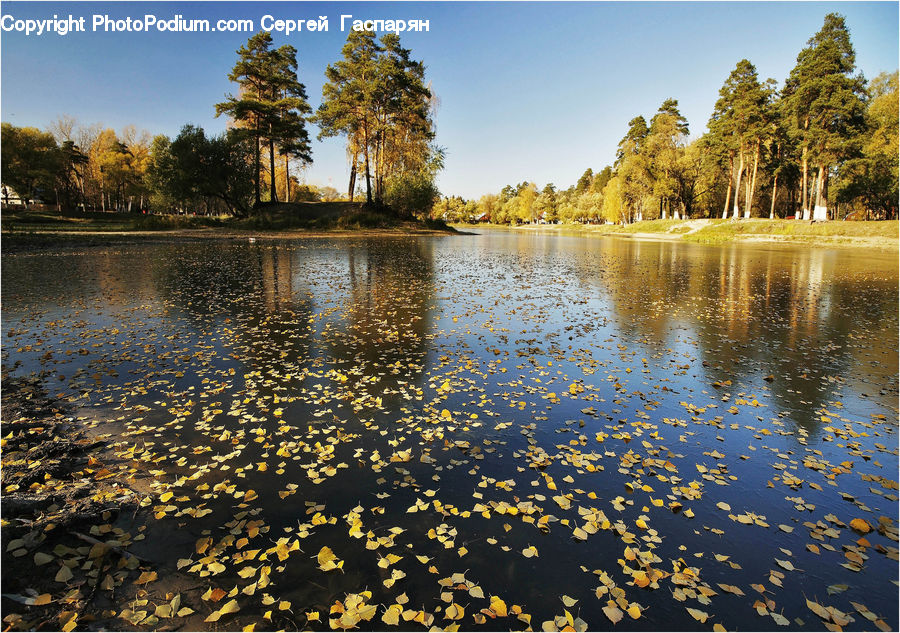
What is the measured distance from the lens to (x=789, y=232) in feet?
145

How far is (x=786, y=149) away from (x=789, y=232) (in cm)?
1978

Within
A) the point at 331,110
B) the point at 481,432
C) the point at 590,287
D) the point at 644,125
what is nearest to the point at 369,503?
the point at 481,432

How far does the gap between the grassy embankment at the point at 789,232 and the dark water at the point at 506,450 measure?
38099 millimetres

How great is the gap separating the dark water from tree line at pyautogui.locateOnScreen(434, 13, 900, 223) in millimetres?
46236

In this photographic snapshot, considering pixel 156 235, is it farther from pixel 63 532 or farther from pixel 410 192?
pixel 63 532

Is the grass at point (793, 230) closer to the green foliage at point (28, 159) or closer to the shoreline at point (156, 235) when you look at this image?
the shoreline at point (156, 235)

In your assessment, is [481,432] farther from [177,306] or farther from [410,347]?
[177,306]

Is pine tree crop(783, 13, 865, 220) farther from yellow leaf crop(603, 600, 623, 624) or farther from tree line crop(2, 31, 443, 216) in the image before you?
yellow leaf crop(603, 600, 623, 624)

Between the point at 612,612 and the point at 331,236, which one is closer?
the point at 612,612

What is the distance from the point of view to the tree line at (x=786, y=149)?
43531 mm

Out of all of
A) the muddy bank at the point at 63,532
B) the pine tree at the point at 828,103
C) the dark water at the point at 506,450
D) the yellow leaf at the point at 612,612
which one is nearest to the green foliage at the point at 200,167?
the dark water at the point at 506,450

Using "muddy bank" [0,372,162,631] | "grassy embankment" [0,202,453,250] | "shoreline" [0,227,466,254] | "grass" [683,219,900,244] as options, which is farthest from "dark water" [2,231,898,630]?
"grass" [683,219,900,244]

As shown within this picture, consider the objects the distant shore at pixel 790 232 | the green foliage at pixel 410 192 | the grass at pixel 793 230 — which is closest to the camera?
the distant shore at pixel 790 232

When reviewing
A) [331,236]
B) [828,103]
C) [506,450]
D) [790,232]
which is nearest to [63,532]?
[506,450]
